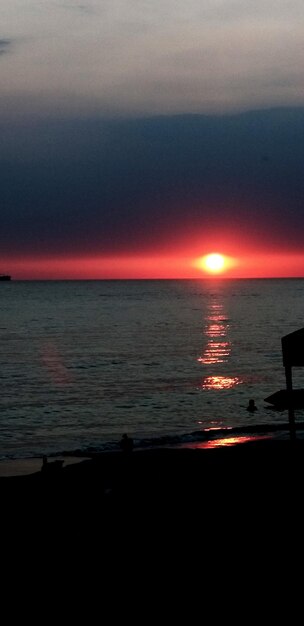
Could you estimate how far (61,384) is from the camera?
57.1m

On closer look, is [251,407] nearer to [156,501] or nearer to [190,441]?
[190,441]

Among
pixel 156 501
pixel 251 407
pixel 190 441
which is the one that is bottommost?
pixel 156 501

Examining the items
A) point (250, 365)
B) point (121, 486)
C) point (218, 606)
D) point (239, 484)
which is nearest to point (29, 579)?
point (218, 606)

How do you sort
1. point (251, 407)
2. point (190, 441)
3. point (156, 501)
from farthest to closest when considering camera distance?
point (251, 407) < point (190, 441) < point (156, 501)

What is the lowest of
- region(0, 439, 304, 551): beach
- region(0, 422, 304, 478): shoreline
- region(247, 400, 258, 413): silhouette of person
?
region(0, 439, 304, 551): beach

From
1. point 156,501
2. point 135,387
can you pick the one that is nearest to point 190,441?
point 156,501

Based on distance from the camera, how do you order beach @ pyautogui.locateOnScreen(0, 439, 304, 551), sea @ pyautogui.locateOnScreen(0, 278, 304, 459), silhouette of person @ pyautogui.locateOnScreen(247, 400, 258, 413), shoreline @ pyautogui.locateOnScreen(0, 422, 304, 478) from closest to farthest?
beach @ pyautogui.locateOnScreen(0, 439, 304, 551), shoreline @ pyautogui.locateOnScreen(0, 422, 304, 478), sea @ pyautogui.locateOnScreen(0, 278, 304, 459), silhouette of person @ pyautogui.locateOnScreen(247, 400, 258, 413)

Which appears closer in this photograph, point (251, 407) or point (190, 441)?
point (190, 441)

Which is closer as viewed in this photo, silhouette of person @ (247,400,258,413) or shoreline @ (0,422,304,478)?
shoreline @ (0,422,304,478)

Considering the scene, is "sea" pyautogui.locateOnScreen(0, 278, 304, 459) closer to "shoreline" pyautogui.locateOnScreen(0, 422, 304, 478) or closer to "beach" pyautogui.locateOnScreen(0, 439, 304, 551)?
"shoreline" pyautogui.locateOnScreen(0, 422, 304, 478)

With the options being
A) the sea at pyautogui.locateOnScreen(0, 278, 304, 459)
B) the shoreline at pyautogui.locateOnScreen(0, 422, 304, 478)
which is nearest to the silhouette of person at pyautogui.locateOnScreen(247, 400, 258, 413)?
the sea at pyautogui.locateOnScreen(0, 278, 304, 459)

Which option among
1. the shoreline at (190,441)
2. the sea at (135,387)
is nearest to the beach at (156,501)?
the shoreline at (190,441)

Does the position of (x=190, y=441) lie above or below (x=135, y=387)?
below

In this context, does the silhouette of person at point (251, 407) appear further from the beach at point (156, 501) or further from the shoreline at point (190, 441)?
Result: the beach at point (156, 501)
